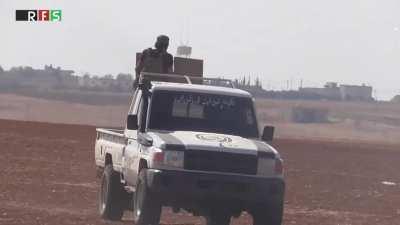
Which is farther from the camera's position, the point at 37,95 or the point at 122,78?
the point at 122,78

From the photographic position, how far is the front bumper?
1498cm

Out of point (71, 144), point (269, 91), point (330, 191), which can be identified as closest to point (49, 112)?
point (269, 91)

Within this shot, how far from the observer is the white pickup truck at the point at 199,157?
1508 cm

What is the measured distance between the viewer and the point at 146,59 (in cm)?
1878

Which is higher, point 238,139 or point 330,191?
point 238,139

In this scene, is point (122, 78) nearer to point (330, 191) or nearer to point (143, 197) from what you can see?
point (330, 191)

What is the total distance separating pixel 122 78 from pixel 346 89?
109ft

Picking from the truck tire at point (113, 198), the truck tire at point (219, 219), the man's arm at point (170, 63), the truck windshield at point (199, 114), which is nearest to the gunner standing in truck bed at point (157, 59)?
the man's arm at point (170, 63)

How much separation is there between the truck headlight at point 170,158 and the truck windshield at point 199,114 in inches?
48.5

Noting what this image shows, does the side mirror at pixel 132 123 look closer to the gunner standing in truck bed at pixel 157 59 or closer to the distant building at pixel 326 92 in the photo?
the gunner standing in truck bed at pixel 157 59

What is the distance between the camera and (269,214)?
1538cm

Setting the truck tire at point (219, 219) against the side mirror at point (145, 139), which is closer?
the side mirror at point (145, 139)

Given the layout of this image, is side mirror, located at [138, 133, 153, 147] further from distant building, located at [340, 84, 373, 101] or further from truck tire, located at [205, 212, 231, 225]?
distant building, located at [340, 84, 373, 101]

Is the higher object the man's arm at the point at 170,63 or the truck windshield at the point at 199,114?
the man's arm at the point at 170,63
